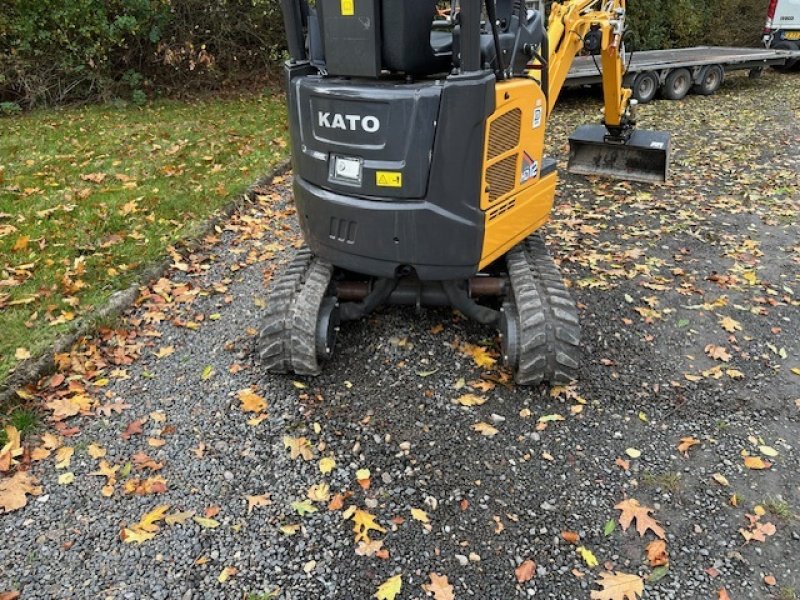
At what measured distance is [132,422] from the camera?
13.2 feet

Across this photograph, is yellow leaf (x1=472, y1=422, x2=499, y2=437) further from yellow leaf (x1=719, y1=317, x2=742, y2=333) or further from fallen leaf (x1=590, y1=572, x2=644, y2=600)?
yellow leaf (x1=719, y1=317, x2=742, y2=333)

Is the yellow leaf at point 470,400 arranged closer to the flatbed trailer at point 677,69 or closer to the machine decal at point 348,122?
the machine decal at point 348,122

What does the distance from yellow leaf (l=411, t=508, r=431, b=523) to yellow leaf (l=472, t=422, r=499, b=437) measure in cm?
69

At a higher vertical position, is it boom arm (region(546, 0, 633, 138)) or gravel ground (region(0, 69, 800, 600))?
boom arm (region(546, 0, 633, 138))

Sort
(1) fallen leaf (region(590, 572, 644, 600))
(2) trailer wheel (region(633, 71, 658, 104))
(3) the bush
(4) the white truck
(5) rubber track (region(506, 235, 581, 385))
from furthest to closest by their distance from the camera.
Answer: (4) the white truck → (2) trailer wheel (region(633, 71, 658, 104)) → (3) the bush → (5) rubber track (region(506, 235, 581, 385)) → (1) fallen leaf (region(590, 572, 644, 600))

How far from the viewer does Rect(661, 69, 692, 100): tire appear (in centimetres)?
1207

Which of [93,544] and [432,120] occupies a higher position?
[432,120]

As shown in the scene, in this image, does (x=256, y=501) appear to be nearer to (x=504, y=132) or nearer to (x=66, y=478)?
(x=66, y=478)

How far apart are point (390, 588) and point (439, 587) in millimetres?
220

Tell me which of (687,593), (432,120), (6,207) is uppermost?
(432,120)

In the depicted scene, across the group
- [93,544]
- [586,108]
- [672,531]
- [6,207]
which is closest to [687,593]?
[672,531]

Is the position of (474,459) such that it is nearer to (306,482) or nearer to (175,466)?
(306,482)

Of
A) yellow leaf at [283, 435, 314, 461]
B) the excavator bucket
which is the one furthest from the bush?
yellow leaf at [283, 435, 314, 461]

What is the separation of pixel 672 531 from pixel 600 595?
22.7 inches
